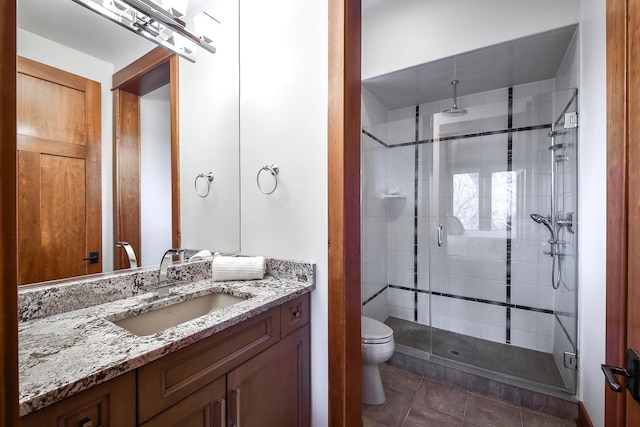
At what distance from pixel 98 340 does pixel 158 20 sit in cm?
139

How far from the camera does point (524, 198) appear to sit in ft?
7.95

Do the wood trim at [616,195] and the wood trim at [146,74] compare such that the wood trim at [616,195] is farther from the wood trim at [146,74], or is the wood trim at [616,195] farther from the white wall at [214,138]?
the wood trim at [146,74]

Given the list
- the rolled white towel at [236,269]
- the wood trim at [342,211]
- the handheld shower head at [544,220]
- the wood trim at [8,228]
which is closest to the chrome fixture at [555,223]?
Result: the handheld shower head at [544,220]

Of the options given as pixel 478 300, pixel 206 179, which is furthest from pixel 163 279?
pixel 478 300

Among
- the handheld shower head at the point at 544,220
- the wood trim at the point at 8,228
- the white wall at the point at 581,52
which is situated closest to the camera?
the wood trim at the point at 8,228

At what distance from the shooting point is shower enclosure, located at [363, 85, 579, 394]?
2.14m

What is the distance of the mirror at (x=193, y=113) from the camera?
1.09 m

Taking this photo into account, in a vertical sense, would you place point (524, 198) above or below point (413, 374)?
above

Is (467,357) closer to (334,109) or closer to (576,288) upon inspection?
(576,288)

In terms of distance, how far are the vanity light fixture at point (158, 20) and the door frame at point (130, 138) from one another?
0.22 ft

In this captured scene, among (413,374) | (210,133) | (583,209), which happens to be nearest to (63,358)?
(210,133)

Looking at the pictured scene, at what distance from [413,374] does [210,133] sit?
2338 mm

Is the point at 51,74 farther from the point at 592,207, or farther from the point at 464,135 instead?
the point at 464,135

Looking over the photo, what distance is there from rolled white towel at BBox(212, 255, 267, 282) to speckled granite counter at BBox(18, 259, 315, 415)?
0.40ft
